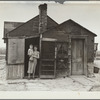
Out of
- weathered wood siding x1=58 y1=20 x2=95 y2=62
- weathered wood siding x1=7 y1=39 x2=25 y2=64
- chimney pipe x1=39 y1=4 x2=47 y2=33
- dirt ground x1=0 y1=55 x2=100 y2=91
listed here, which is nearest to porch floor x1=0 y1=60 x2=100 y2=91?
dirt ground x1=0 y1=55 x2=100 y2=91

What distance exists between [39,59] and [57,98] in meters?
0.86

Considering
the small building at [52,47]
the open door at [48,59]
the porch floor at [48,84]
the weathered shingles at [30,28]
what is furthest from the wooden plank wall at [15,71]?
the weathered shingles at [30,28]

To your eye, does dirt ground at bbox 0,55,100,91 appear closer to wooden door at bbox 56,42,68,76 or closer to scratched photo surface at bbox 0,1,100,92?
scratched photo surface at bbox 0,1,100,92

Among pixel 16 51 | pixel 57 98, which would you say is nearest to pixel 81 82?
pixel 57 98

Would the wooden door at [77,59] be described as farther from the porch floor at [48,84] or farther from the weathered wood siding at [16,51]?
the weathered wood siding at [16,51]

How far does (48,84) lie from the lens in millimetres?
3783

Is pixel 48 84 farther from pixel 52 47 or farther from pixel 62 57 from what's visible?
pixel 52 47

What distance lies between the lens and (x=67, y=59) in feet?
13.6

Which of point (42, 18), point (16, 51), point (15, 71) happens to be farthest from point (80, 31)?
point (15, 71)

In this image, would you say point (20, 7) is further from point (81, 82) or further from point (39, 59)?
point (81, 82)

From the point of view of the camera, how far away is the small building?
3994 millimetres

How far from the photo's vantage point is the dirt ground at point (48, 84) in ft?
12.1

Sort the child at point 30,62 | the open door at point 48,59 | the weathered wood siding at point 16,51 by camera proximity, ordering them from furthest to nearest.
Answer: the open door at point 48,59, the weathered wood siding at point 16,51, the child at point 30,62

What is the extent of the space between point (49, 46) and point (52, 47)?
0.06 metres
